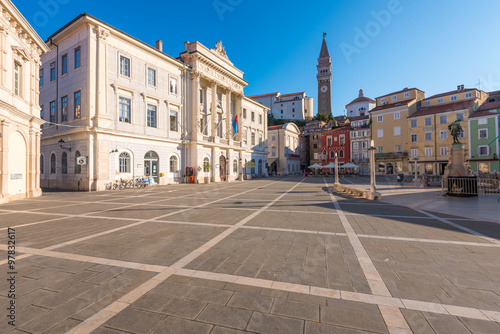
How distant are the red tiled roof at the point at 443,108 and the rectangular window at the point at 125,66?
49638 mm

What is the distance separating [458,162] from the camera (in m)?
16.3

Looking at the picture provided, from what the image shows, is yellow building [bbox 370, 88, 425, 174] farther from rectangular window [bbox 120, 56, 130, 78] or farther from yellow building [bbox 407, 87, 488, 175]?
rectangular window [bbox 120, 56, 130, 78]

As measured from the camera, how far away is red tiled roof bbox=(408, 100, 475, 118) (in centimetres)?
4041

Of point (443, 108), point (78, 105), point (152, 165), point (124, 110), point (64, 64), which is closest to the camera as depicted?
point (78, 105)

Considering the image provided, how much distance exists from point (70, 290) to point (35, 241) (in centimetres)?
345

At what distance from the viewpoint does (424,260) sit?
425 centimetres

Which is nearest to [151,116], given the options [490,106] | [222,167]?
[222,167]

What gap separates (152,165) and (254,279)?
23.3 m

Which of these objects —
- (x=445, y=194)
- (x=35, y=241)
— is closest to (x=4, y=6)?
(x=35, y=241)

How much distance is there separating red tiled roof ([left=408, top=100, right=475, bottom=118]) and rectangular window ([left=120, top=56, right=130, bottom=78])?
49638 millimetres

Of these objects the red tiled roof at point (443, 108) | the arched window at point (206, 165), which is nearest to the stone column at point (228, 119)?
the arched window at point (206, 165)

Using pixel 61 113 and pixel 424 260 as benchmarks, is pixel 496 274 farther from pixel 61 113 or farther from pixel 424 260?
pixel 61 113

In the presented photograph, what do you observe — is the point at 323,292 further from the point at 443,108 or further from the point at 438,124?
the point at 443,108

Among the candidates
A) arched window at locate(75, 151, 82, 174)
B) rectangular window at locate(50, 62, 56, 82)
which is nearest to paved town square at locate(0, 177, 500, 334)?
arched window at locate(75, 151, 82, 174)
